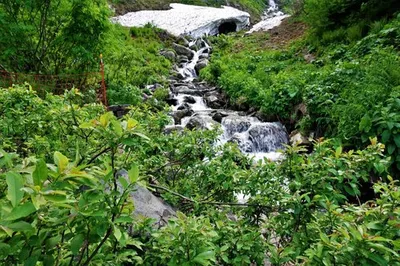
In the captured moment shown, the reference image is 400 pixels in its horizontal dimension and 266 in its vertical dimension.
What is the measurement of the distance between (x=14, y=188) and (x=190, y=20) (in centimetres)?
2943

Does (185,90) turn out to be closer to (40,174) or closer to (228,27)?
(40,174)

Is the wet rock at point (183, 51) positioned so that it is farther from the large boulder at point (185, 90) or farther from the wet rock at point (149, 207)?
the wet rock at point (149, 207)

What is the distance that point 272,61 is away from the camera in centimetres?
1352

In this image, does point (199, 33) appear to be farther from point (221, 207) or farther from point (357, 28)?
point (221, 207)

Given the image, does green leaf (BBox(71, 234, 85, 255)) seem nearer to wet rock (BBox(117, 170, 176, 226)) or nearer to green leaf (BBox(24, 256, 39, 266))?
green leaf (BBox(24, 256, 39, 266))

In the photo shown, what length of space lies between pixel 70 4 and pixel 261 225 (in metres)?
7.92

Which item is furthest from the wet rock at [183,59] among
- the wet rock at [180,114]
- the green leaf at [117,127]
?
the green leaf at [117,127]

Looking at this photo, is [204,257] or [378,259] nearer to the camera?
[378,259]

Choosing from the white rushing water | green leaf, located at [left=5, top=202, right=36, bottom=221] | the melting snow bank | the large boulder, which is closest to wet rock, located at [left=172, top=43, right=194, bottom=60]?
the white rushing water

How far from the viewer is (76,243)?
1.16 meters

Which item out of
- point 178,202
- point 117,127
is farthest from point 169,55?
point 117,127

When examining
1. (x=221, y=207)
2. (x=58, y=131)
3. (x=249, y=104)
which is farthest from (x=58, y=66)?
(x=221, y=207)

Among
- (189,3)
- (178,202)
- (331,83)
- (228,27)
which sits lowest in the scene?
(228,27)

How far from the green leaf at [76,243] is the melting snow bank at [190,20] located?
24.7 metres
